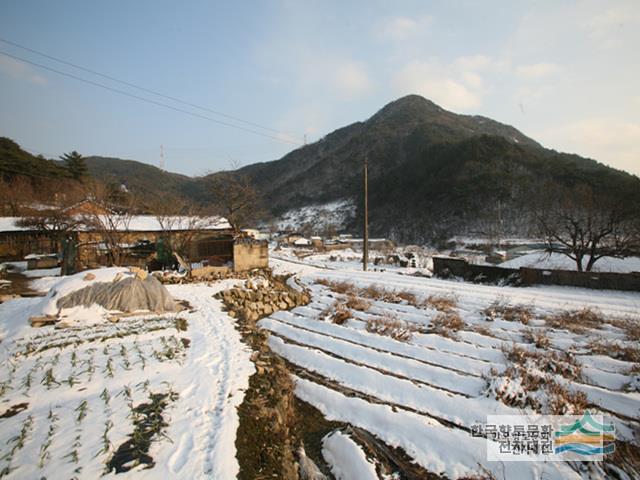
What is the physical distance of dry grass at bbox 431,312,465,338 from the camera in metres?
7.21

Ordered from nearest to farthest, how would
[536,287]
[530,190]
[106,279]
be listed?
[106,279], [536,287], [530,190]

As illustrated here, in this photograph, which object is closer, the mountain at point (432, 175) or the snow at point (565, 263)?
the snow at point (565, 263)

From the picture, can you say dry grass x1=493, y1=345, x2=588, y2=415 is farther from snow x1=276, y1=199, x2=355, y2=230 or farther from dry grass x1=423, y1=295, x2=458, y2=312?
snow x1=276, y1=199, x2=355, y2=230

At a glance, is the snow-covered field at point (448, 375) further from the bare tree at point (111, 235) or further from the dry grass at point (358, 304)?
the bare tree at point (111, 235)

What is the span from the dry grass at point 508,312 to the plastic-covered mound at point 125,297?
34.9 ft

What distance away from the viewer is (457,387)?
4.91 m

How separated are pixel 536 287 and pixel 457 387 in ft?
40.6

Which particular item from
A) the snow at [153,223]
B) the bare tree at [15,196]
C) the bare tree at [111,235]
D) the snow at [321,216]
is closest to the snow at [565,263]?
the snow at [153,223]

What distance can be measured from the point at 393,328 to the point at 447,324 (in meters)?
1.68

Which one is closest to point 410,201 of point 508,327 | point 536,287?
point 536,287

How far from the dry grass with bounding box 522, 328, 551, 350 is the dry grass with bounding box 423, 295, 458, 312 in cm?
235

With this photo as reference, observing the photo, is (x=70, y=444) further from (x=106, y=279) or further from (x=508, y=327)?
(x=508, y=327)

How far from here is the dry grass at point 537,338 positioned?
634cm

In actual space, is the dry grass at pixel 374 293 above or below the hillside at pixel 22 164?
below
